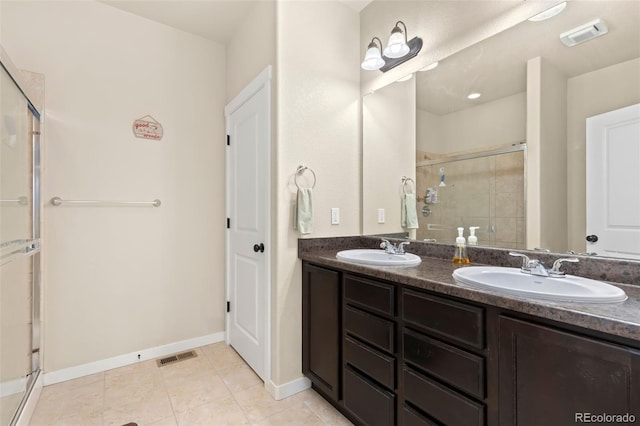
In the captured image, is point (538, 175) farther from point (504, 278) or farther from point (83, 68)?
point (83, 68)

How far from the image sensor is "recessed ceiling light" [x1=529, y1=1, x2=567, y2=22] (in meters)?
1.34

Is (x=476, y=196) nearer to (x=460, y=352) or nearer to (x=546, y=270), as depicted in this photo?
(x=546, y=270)

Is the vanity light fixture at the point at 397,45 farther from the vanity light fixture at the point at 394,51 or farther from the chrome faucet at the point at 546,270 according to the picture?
the chrome faucet at the point at 546,270

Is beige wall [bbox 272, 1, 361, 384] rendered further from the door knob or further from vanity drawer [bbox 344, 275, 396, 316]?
Answer: the door knob

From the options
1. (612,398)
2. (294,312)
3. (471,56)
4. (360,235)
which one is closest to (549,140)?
(471,56)

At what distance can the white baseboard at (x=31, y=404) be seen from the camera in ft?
5.35

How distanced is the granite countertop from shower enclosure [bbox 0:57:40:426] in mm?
1740

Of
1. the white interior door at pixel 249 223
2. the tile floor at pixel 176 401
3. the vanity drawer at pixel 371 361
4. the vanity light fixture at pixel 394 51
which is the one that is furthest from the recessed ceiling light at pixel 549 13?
the tile floor at pixel 176 401

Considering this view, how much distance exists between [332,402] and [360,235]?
1.10 metres

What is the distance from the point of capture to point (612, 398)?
79 centimetres

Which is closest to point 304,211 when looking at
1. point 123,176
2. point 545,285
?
point 545,285

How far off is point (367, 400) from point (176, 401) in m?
1.22

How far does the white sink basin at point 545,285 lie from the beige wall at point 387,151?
2.68ft

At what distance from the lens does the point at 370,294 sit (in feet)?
4.89
